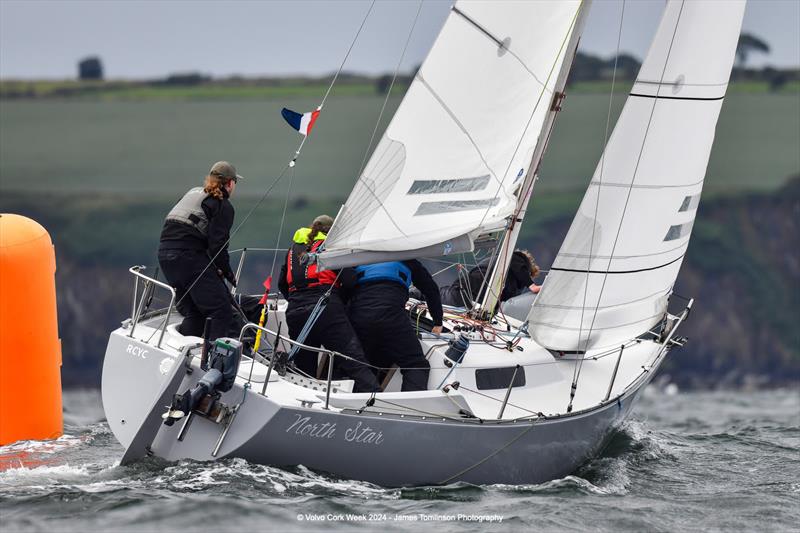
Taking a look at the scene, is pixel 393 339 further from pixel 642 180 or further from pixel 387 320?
pixel 642 180

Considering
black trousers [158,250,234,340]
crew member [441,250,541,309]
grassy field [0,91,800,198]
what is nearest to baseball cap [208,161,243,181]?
black trousers [158,250,234,340]

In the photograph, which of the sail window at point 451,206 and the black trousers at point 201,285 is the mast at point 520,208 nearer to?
the sail window at point 451,206

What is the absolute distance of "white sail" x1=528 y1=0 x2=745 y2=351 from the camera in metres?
8.74

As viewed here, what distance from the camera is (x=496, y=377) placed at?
838 centimetres

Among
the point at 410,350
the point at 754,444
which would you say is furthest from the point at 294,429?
the point at 754,444

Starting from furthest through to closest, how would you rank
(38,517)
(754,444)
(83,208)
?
1. (83,208)
2. (754,444)
3. (38,517)

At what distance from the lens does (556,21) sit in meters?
8.33

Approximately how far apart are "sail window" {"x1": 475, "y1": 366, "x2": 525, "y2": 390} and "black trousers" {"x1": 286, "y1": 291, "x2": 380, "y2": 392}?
841 millimetres

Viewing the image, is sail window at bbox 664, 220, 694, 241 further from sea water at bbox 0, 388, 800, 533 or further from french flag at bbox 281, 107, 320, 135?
french flag at bbox 281, 107, 320, 135

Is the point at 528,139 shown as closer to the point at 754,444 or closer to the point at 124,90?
the point at 754,444

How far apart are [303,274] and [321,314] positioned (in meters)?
0.31

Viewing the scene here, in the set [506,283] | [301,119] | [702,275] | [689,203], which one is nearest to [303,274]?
[301,119]

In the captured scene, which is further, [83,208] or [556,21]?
[83,208]

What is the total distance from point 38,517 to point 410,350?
263 cm
